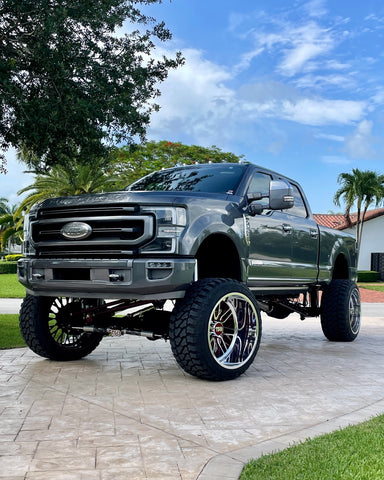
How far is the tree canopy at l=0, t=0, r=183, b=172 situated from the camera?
10539 millimetres

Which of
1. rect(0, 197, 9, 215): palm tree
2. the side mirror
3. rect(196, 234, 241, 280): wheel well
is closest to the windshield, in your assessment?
the side mirror

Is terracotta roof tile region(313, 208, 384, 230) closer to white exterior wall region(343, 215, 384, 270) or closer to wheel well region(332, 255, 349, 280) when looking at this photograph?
white exterior wall region(343, 215, 384, 270)

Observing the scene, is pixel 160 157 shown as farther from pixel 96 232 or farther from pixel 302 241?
pixel 96 232

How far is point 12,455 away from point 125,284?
2.22 m

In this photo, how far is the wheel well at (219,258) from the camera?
6816 mm

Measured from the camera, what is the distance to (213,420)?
4812mm

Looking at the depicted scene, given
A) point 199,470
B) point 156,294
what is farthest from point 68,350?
point 199,470

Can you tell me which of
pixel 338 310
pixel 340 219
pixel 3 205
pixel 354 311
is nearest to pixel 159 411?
pixel 338 310

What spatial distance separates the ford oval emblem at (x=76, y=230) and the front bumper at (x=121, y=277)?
9.8 inches

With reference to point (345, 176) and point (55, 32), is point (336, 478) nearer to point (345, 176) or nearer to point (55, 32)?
point (55, 32)

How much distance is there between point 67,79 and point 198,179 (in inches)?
185

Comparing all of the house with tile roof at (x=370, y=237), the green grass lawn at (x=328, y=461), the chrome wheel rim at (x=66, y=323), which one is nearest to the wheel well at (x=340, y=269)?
the chrome wheel rim at (x=66, y=323)

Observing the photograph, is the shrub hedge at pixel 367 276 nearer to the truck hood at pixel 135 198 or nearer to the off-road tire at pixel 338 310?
the off-road tire at pixel 338 310

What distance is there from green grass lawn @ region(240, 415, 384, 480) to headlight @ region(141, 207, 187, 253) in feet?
7.90
